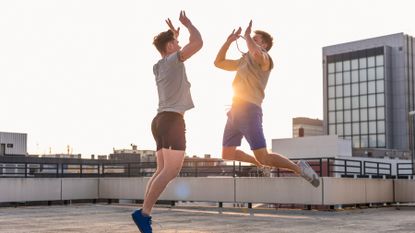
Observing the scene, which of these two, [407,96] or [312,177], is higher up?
[407,96]

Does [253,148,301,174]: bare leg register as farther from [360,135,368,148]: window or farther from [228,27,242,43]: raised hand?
[360,135,368,148]: window

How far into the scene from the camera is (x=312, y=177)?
749 centimetres

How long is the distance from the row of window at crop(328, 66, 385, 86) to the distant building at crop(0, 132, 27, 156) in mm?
54838

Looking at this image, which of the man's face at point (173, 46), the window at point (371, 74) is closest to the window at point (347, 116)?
the window at point (371, 74)

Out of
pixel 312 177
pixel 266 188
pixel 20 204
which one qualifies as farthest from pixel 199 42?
pixel 20 204

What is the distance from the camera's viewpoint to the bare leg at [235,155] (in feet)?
23.3

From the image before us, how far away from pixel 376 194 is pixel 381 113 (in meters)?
89.2

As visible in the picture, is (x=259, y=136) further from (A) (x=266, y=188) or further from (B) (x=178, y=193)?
(B) (x=178, y=193)

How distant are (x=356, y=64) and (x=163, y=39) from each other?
105m

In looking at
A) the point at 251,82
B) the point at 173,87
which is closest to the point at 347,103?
the point at 251,82

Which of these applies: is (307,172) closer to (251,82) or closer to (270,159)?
(270,159)

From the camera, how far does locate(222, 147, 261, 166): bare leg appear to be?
7113 millimetres

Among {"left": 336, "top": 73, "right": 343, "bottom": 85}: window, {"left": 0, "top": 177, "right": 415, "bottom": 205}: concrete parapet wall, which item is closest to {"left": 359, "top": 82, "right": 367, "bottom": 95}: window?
{"left": 336, "top": 73, "right": 343, "bottom": 85}: window

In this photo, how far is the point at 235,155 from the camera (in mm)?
7156
